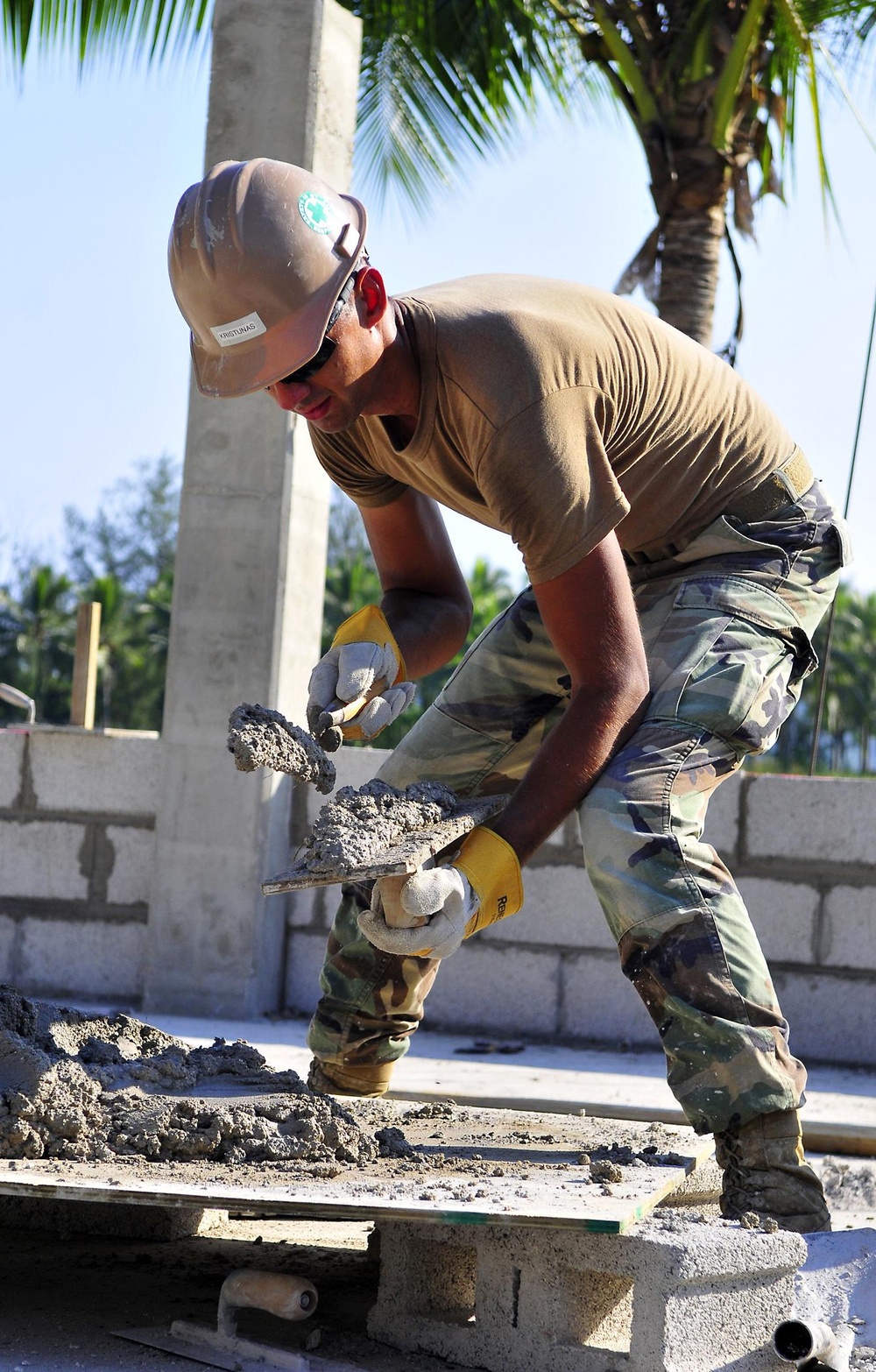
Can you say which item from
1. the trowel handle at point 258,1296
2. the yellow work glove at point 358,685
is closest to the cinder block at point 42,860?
the yellow work glove at point 358,685

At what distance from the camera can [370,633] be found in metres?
2.81

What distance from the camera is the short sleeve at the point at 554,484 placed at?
7.20ft

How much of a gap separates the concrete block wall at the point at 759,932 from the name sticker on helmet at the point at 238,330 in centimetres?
274

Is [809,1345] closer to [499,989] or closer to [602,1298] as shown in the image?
[602,1298]

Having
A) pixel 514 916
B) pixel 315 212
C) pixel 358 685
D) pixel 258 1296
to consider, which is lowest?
pixel 258 1296

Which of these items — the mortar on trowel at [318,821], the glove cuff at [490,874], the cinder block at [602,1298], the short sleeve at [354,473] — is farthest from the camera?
the short sleeve at [354,473]

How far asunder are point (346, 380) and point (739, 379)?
808 millimetres

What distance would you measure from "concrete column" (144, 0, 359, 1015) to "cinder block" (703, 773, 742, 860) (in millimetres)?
1511

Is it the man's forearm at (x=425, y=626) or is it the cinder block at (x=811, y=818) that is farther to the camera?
the cinder block at (x=811, y=818)

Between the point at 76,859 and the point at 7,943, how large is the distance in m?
0.40

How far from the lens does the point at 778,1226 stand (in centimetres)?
220

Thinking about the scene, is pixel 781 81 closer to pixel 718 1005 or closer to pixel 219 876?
pixel 219 876

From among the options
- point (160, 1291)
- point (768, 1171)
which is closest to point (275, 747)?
point (160, 1291)

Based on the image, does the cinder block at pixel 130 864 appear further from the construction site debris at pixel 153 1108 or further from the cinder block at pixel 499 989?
the construction site debris at pixel 153 1108
